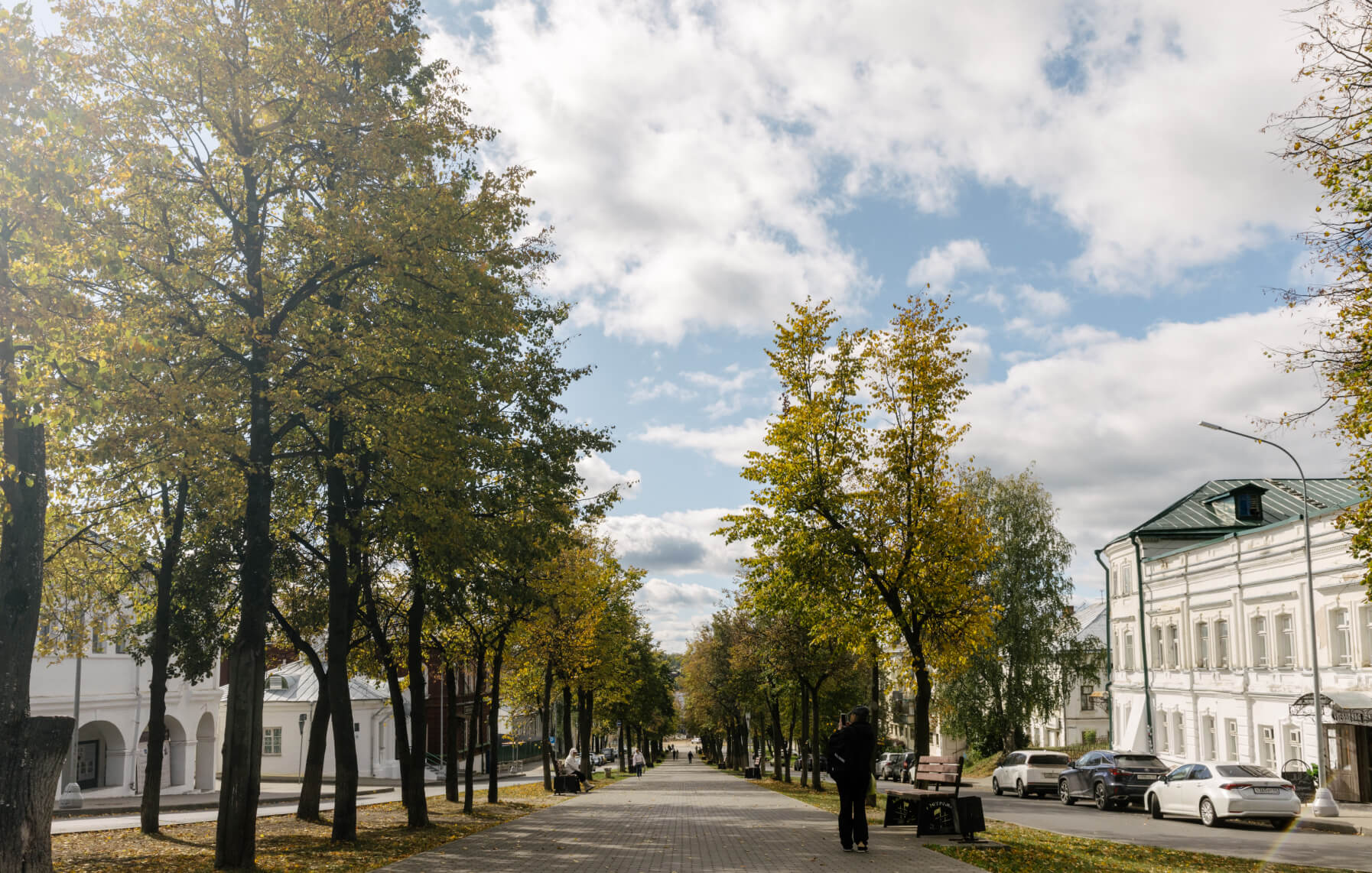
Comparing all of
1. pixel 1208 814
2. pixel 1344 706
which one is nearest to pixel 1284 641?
pixel 1344 706

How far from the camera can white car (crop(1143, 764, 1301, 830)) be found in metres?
23.5

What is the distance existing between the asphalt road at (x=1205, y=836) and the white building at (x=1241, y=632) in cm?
730

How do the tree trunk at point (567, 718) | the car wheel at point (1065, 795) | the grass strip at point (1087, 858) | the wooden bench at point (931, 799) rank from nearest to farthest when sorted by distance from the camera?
the grass strip at point (1087, 858) < the wooden bench at point (931, 799) < the car wheel at point (1065, 795) < the tree trunk at point (567, 718)

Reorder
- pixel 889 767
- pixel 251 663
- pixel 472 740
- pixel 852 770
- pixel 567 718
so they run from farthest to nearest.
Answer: pixel 889 767, pixel 567 718, pixel 472 740, pixel 852 770, pixel 251 663

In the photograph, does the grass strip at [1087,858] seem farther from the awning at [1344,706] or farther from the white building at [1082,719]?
the white building at [1082,719]

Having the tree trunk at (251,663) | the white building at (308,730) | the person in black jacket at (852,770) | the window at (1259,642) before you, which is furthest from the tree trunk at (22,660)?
the white building at (308,730)

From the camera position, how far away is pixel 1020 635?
49.3 metres

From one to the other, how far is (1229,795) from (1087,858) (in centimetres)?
1079

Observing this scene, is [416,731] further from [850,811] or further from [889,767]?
[889,767]

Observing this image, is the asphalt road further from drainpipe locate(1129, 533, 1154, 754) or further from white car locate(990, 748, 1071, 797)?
drainpipe locate(1129, 533, 1154, 754)

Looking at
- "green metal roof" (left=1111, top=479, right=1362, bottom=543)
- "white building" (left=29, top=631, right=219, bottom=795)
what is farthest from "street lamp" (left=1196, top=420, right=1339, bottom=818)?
"white building" (left=29, top=631, right=219, bottom=795)

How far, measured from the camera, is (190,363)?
46.3 ft

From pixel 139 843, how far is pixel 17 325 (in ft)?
35.7

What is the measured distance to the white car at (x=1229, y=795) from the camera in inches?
926
